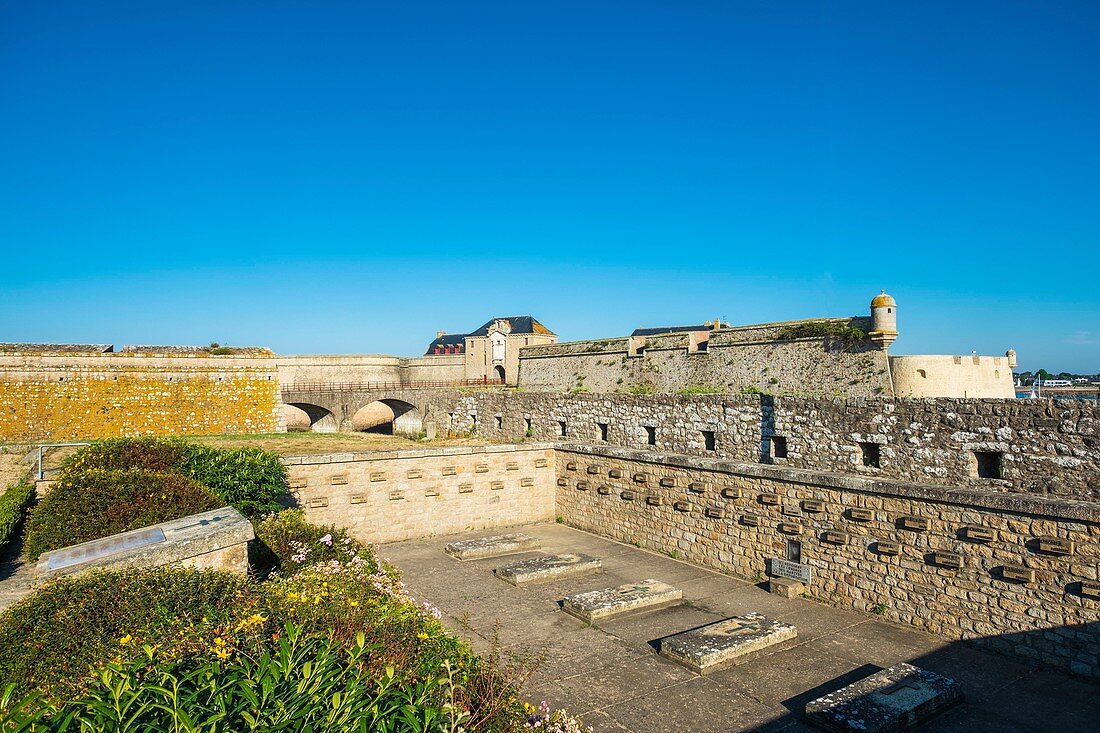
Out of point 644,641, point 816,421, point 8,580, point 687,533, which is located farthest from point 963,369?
point 8,580

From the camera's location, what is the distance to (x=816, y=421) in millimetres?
11180

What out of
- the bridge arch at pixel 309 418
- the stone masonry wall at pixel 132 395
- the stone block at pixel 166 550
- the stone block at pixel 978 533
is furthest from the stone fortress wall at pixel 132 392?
the stone block at pixel 978 533

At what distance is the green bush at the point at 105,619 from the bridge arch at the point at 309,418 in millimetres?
27146

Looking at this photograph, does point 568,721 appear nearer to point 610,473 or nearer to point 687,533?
point 687,533

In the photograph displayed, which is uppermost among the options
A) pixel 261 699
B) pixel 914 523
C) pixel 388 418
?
pixel 261 699

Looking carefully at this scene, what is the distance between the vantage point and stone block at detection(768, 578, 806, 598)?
10.2 meters

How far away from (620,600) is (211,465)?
6657mm

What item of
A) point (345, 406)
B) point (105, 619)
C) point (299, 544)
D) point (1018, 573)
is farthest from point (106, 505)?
point (345, 406)

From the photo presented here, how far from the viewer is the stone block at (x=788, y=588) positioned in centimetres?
1023

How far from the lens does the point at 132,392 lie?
21.3 m

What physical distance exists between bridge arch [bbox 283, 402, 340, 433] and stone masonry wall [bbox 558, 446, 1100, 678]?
78.0ft

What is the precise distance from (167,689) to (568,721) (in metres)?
2.50

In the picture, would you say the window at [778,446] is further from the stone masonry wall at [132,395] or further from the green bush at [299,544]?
the stone masonry wall at [132,395]

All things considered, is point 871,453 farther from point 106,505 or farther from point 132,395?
point 132,395
